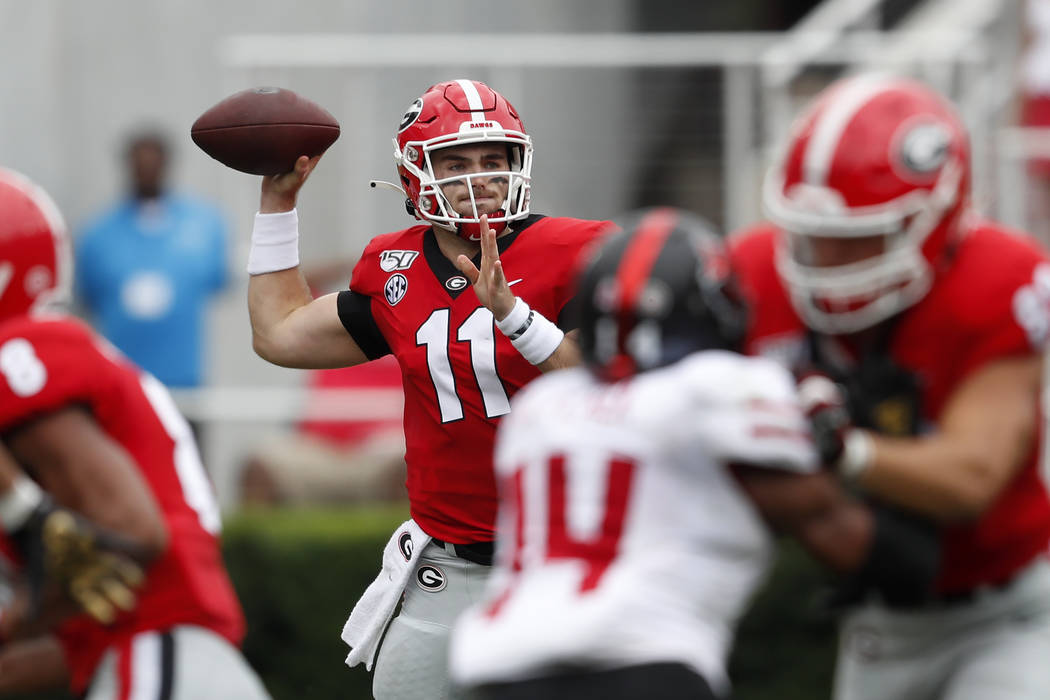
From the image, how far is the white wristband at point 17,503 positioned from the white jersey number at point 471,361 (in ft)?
4.15

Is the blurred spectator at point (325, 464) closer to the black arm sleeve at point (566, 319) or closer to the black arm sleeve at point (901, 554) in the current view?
the black arm sleeve at point (566, 319)

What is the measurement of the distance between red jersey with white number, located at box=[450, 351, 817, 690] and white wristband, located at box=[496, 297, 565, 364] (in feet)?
3.74

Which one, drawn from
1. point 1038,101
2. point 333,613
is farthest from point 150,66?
point 1038,101

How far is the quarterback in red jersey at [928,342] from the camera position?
314cm

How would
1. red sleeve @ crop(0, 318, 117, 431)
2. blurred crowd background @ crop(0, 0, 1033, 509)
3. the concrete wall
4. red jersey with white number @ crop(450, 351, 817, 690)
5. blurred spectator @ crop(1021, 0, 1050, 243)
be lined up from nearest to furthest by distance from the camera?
red jersey with white number @ crop(450, 351, 817, 690)
red sleeve @ crop(0, 318, 117, 431)
blurred crowd background @ crop(0, 0, 1033, 509)
blurred spectator @ crop(1021, 0, 1050, 243)
the concrete wall

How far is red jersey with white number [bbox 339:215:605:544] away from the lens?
168 inches

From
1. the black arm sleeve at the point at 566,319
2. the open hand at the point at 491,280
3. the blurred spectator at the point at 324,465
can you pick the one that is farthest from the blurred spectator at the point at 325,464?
the open hand at the point at 491,280

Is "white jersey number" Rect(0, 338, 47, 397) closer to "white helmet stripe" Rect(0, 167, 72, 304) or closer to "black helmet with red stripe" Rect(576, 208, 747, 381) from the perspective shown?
"white helmet stripe" Rect(0, 167, 72, 304)

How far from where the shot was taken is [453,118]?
14.4ft

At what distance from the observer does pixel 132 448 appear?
346 cm

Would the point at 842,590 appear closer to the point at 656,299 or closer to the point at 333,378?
the point at 656,299

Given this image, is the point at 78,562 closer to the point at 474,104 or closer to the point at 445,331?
the point at 445,331

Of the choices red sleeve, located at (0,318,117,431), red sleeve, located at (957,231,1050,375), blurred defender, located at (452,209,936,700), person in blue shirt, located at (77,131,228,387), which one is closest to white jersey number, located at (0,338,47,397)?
red sleeve, located at (0,318,117,431)

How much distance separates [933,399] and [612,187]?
4736 mm
